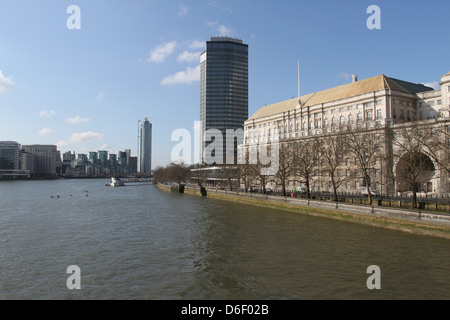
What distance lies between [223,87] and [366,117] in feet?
390

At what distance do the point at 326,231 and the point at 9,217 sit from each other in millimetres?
43611

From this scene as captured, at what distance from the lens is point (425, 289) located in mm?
15930

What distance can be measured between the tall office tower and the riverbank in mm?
127439

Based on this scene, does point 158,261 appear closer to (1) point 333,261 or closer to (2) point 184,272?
(2) point 184,272

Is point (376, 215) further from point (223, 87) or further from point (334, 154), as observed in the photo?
point (223, 87)

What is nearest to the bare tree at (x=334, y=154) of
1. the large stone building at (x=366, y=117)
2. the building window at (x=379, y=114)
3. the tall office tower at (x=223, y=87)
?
the large stone building at (x=366, y=117)

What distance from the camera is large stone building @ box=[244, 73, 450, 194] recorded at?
5424 cm

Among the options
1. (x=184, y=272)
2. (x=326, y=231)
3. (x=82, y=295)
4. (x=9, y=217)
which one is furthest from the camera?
(x=9, y=217)

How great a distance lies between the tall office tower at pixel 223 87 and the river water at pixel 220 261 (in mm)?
145011

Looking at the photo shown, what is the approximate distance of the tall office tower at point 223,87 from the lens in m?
177

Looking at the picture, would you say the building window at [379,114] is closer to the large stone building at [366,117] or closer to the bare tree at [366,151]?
the large stone building at [366,117]

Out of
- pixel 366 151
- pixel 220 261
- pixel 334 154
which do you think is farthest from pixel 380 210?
pixel 334 154

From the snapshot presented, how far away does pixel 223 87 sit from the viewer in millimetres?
177250
